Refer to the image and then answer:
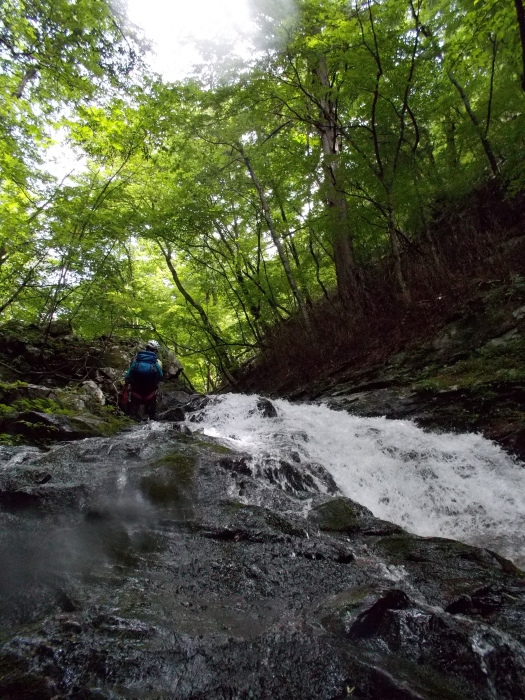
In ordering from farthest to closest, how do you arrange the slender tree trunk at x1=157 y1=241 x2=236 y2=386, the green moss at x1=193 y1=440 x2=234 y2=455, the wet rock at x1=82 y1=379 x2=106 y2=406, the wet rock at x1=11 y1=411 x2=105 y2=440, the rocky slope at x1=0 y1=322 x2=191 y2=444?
the slender tree trunk at x1=157 y1=241 x2=236 y2=386, the wet rock at x1=82 y1=379 x2=106 y2=406, the rocky slope at x1=0 y1=322 x2=191 y2=444, the wet rock at x1=11 y1=411 x2=105 y2=440, the green moss at x1=193 y1=440 x2=234 y2=455

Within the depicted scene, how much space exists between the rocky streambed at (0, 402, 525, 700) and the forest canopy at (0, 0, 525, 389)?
5.79m

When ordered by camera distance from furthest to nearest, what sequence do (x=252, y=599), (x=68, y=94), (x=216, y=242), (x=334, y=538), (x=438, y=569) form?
(x=216, y=242), (x=68, y=94), (x=334, y=538), (x=438, y=569), (x=252, y=599)

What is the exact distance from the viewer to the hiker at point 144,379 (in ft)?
24.8

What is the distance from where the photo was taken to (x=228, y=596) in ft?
7.45

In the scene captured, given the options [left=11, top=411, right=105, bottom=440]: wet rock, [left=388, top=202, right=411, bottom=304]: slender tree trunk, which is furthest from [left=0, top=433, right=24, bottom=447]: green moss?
[left=388, top=202, right=411, bottom=304]: slender tree trunk

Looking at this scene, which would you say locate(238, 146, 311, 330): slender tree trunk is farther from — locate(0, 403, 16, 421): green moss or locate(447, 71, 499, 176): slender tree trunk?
locate(0, 403, 16, 421): green moss

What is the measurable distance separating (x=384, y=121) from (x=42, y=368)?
420 inches

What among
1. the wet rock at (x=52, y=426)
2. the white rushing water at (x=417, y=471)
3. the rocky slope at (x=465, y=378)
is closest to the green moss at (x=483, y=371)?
the rocky slope at (x=465, y=378)

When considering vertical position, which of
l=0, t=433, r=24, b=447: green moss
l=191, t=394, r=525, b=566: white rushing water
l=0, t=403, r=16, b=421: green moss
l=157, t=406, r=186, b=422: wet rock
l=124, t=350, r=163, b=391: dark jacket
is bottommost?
l=191, t=394, r=525, b=566: white rushing water

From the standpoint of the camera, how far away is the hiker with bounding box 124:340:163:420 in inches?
298

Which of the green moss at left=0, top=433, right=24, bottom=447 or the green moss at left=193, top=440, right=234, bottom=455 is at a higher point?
the green moss at left=0, top=433, right=24, bottom=447

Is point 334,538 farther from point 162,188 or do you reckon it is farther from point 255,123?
point 162,188

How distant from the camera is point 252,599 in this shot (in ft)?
7.34

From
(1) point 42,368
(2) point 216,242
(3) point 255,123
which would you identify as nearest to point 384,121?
(3) point 255,123
